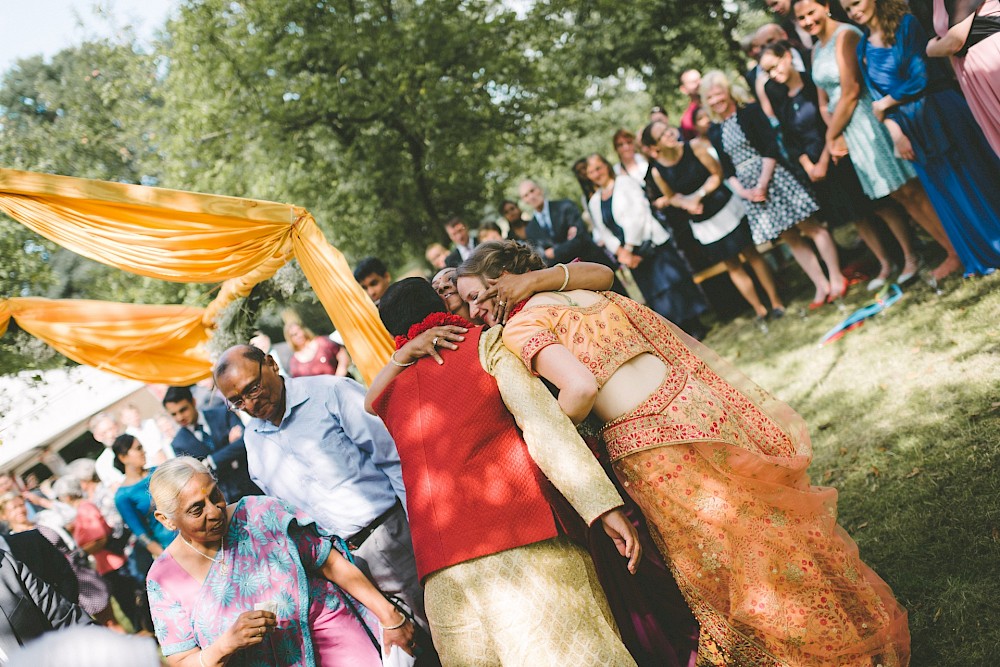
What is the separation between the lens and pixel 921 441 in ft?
12.5

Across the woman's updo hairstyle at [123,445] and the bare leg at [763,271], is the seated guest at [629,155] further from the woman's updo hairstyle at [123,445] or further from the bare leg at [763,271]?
the woman's updo hairstyle at [123,445]

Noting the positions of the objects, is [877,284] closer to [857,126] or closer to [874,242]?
[874,242]

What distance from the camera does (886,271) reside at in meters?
5.91

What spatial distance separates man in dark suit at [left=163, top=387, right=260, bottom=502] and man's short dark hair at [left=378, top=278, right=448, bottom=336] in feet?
9.63

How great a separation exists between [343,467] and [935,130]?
4.50 meters

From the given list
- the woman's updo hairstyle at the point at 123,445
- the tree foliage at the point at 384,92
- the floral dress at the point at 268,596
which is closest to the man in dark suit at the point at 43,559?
the woman's updo hairstyle at the point at 123,445

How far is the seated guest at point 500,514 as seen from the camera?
7.79 ft

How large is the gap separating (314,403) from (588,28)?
1261 cm

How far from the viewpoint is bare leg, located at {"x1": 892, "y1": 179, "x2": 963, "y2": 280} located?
5.33m

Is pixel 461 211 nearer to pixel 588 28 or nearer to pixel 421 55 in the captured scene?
pixel 421 55

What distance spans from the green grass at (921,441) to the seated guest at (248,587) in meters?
2.24

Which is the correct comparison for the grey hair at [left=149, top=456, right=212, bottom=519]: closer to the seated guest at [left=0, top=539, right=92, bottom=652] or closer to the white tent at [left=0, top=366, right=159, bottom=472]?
the seated guest at [left=0, top=539, right=92, bottom=652]

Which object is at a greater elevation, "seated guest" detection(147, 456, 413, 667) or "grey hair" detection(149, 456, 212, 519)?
"grey hair" detection(149, 456, 212, 519)

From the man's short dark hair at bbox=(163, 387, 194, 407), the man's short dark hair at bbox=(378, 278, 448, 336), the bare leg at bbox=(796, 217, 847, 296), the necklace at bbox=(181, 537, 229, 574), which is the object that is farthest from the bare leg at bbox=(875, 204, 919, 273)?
the man's short dark hair at bbox=(163, 387, 194, 407)
